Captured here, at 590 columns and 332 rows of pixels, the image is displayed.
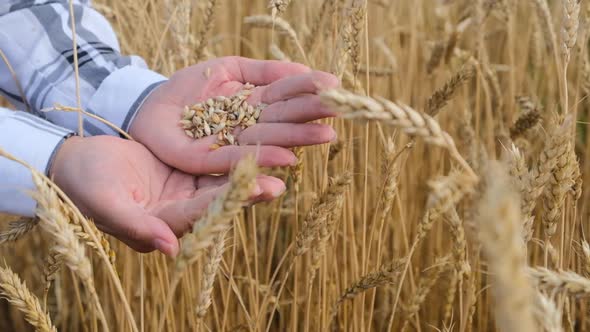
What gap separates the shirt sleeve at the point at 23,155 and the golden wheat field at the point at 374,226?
1.4 inches

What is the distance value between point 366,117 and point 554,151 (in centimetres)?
30

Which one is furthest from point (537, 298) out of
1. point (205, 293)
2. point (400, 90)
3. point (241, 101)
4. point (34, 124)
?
point (400, 90)

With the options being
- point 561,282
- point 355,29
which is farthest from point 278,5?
point 561,282

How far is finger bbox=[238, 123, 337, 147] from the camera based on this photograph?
2.97 ft

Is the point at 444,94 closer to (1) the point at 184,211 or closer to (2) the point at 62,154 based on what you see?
(1) the point at 184,211

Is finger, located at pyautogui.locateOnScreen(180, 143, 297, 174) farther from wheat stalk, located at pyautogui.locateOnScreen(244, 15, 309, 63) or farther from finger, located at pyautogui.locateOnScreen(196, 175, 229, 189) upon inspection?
wheat stalk, located at pyautogui.locateOnScreen(244, 15, 309, 63)

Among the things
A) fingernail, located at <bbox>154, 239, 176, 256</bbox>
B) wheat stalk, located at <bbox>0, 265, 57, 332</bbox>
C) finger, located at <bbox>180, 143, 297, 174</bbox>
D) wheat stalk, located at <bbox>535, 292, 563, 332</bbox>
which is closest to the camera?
wheat stalk, located at <bbox>535, 292, 563, 332</bbox>

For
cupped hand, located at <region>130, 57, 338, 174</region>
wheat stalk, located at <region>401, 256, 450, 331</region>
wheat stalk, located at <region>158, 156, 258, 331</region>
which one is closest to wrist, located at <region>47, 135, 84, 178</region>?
cupped hand, located at <region>130, 57, 338, 174</region>

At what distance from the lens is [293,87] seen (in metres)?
0.96

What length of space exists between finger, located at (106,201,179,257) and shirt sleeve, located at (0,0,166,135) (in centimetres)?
42

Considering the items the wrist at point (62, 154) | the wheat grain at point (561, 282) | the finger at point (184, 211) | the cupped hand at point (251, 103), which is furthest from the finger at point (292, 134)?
the wheat grain at point (561, 282)

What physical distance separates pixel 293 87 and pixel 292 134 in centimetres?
8

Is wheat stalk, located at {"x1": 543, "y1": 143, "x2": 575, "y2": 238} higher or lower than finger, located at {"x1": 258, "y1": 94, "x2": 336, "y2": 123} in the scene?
lower

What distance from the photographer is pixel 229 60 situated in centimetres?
115
